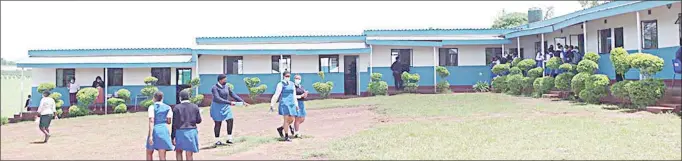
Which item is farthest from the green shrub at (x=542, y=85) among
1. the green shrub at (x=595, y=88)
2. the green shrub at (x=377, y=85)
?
the green shrub at (x=377, y=85)

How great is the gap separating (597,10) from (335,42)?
35.1 ft

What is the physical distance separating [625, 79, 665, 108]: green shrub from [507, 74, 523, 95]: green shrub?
6.42 metres

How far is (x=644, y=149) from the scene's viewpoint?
8.72m

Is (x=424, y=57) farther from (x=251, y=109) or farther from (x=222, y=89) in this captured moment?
(x=222, y=89)

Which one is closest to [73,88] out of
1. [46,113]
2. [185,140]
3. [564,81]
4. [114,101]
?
[114,101]

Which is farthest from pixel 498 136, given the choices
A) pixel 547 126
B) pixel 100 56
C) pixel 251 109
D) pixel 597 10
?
pixel 100 56

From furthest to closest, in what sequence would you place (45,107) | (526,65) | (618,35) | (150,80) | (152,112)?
(150,80), (526,65), (618,35), (45,107), (152,112)

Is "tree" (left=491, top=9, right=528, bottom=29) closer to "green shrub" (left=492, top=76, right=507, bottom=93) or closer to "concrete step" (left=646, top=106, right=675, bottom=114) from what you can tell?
"green shrub" (left=492, top=76, right=507, bottom=93)

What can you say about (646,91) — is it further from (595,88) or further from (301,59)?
(301,59)

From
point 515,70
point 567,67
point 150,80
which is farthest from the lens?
point 150,80

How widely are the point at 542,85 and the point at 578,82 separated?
2459 millimetres

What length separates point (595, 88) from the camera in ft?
50.3

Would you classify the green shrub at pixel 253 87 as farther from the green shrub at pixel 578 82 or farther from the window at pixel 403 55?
the green shrub at pixel 578 82

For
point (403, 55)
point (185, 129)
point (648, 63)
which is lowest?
point (185, 129)
